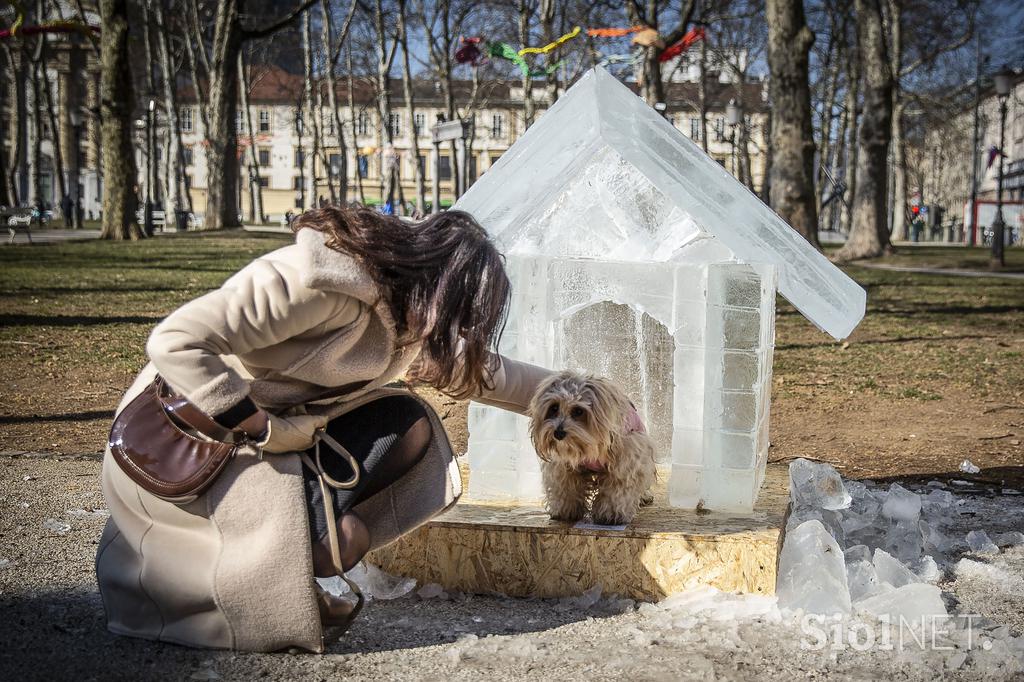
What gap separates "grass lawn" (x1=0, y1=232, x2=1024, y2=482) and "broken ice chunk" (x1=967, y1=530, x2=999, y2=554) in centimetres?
146

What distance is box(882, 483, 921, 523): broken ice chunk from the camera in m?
4.64

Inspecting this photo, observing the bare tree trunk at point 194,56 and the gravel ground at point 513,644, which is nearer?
the gravel ground at point 513,644

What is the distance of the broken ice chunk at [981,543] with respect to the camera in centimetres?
440

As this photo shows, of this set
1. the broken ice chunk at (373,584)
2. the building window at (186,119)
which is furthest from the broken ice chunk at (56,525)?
the building window at (186,119)

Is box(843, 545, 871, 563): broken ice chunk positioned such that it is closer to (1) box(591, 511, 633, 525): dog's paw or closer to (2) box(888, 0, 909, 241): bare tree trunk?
(1) box(591, 511, 633, 525): dog's paw

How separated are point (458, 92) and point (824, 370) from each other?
55785 millimetres

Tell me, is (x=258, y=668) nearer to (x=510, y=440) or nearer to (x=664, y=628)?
(x=664, y=628)

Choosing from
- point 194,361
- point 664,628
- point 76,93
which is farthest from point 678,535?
point 76,93

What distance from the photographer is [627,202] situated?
4656 millimetres

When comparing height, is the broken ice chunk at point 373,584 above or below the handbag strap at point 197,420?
below

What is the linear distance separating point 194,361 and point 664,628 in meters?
1.78

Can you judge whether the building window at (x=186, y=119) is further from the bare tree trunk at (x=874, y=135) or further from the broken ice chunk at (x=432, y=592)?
the broken ice chunk at (x=432, y=592)

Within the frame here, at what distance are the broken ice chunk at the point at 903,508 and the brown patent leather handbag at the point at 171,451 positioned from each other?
304 centimetres

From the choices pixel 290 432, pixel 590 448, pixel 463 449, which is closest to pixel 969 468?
pixel 463 449
